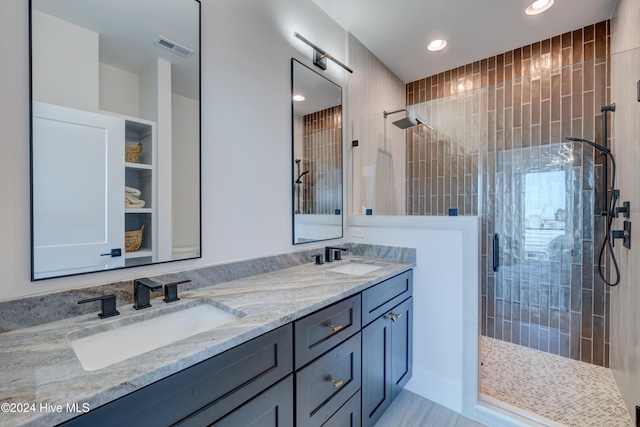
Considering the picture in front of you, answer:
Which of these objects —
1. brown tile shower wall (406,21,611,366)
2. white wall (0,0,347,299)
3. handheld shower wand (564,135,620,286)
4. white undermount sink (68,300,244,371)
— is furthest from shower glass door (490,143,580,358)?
white undermount sink (68,300,244,371)

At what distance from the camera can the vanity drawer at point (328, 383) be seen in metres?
1.08

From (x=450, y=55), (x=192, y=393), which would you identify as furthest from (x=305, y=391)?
(x=450, y=55)

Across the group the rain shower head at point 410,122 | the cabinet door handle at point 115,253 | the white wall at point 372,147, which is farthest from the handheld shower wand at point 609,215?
the cabinet door handle at point 115,253

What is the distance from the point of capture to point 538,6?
6.81ft

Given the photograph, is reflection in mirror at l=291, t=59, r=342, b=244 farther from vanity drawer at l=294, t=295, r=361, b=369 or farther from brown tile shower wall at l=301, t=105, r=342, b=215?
vanity drawer at l=294, t=295, r=361, b=369

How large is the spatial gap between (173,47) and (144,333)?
1.23 m

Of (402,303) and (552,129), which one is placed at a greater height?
(552,129)

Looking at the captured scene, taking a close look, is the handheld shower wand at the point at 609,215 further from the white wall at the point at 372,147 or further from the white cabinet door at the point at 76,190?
the white cabinet door at the point at 76,190

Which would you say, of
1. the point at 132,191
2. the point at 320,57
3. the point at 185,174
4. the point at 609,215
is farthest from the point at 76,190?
the point at 609,215

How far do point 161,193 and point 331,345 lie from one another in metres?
1.01

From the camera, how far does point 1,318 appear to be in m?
0.86

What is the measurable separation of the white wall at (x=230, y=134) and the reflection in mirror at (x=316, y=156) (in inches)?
3.1

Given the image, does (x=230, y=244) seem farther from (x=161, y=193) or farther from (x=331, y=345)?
(x=331, y=345)

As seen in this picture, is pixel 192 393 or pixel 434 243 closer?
pixel 192 393
